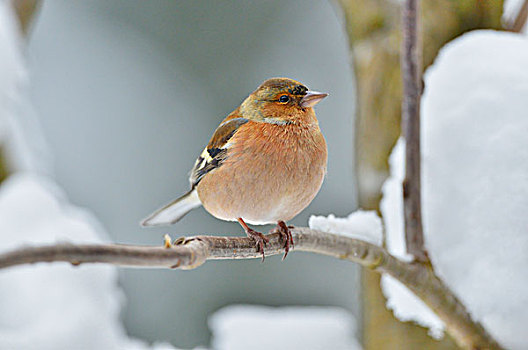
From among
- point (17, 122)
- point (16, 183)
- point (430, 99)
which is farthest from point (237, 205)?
point (17, 122)

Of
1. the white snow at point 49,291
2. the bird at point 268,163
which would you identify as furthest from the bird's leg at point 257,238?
the white snow at point 49,291

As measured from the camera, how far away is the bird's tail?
86 centimetres

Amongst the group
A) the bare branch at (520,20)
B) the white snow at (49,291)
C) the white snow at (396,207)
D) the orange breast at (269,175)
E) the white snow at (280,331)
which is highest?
the bare branch at (520,20)

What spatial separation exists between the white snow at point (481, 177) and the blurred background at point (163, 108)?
5.22ft

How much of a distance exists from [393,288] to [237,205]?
510 mm

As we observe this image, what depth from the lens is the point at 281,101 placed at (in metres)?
0.84

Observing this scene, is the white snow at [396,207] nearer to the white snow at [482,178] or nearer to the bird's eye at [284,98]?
the white snow at [482,178]

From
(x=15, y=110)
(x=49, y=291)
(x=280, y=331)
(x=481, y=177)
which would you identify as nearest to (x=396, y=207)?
(x=481, y=177)

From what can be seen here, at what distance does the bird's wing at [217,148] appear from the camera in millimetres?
885

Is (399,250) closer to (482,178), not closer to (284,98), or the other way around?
(482,178)

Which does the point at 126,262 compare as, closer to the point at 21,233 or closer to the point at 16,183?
the point at 21,233

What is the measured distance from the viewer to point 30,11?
84.2 inches

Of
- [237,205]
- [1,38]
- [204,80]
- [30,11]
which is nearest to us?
[237,205]

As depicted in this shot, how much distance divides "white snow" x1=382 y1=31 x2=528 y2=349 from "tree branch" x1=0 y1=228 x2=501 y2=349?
0.03 metres
